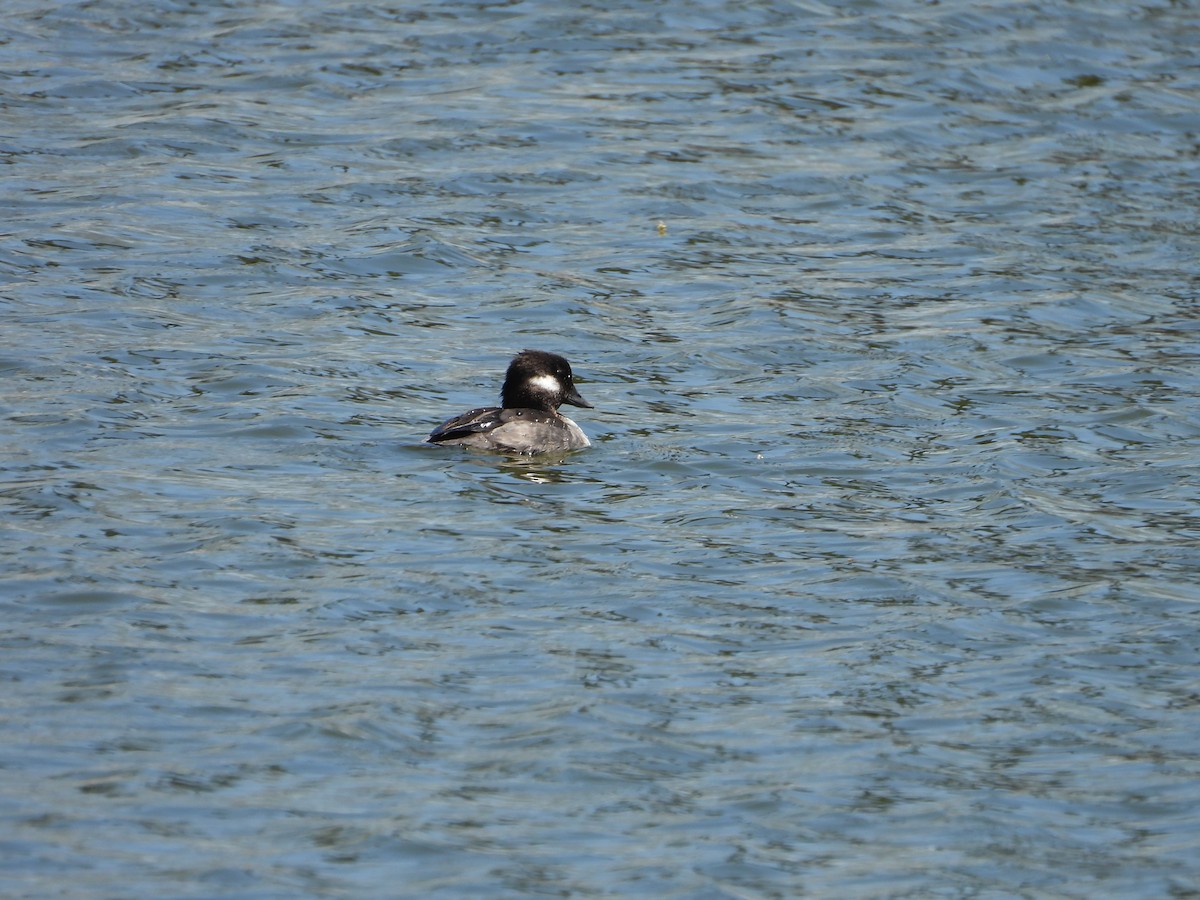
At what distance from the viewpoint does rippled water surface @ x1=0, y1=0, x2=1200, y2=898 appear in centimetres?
671

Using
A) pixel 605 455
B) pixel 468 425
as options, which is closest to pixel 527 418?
pixel 468 425

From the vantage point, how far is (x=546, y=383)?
11273mm

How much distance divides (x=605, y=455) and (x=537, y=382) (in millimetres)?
622

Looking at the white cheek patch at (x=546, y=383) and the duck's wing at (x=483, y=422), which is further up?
the white cheek patch at (x=546, y=383)

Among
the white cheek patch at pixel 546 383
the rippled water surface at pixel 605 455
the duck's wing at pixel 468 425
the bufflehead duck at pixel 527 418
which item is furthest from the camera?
the white cheek patch at pixel 546 383

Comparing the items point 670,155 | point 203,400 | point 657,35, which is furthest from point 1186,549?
point 657,35

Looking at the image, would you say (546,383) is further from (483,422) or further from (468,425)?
(468,425)

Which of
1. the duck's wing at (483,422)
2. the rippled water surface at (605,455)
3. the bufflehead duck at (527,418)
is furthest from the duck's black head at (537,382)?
the rippled water surface at (605,455)

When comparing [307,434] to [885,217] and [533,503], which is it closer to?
[533,503]

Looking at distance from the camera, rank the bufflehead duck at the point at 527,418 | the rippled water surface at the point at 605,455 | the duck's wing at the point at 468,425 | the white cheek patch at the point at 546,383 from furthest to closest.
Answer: the white cheek patch at the point at 546,383 → the bufflehead duck at the point at 527,418 → the duck's wing at the point at 468,425 → the rippled water surface at the point at 605,455

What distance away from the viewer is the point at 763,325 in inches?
535

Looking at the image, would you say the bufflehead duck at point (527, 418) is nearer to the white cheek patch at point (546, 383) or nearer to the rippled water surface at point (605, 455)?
the white cheek patch at point (546, 383)

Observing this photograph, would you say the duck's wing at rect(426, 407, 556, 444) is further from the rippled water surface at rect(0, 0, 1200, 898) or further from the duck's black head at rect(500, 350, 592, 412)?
the rippled water surface at rect(0, 0, 1200, 898)

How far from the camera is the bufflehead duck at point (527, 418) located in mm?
10828
